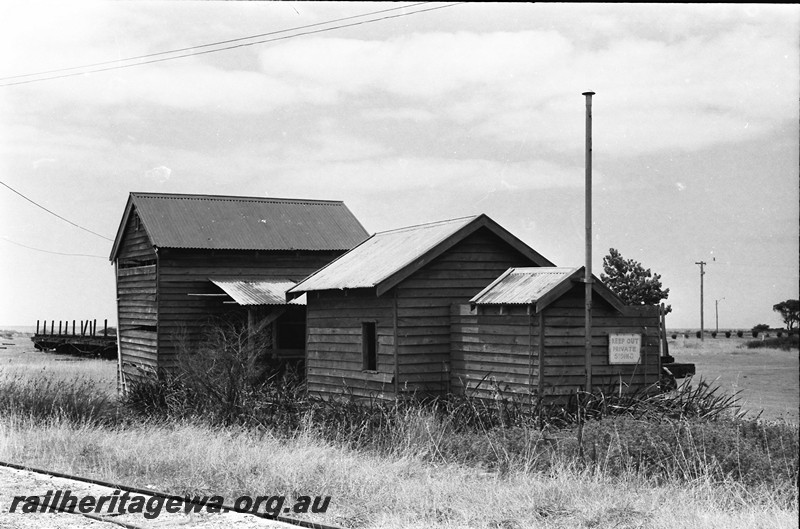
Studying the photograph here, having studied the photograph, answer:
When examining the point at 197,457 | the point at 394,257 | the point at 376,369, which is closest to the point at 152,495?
the point at 197,457

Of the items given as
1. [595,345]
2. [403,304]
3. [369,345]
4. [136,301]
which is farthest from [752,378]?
[136,301]

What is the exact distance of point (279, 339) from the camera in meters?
25.8

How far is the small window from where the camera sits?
17375 mm

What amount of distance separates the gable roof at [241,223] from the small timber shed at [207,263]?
3cm

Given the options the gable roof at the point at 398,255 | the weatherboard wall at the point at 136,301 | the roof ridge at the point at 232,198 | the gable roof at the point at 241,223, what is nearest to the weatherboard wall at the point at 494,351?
the gable roof at the point at 398,255

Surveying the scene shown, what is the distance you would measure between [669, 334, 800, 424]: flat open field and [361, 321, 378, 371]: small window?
655 centimetres

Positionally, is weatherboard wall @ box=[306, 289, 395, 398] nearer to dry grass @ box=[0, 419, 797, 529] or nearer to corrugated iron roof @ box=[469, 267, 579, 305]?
corrugated iron roof @ box=[469, 267, 579, 305]

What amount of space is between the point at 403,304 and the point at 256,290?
9627 millimetres

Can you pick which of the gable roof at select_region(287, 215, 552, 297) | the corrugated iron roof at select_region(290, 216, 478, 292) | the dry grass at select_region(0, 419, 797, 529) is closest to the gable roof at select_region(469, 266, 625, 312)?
the gable roof at select_region(287, 215, 552, 297)

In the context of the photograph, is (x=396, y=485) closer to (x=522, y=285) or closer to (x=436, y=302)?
(x=522, y=285)

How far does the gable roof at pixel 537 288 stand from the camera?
1406 cm

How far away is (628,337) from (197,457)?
7.46 m

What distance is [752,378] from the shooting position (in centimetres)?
3334

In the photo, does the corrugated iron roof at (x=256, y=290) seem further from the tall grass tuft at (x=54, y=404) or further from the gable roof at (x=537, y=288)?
the gable roof at (x=537, y=288)
